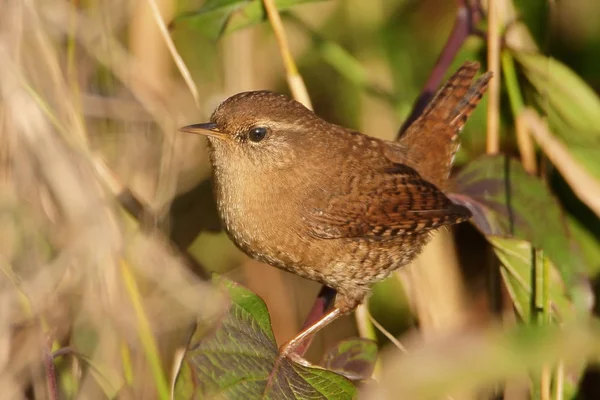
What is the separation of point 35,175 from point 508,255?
4.46 feet

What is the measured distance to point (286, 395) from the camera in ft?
4.86

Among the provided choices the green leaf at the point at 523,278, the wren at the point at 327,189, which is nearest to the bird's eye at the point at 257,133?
the wren at the point at 327,189

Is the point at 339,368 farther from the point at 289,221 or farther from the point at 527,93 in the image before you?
the point at 527,93

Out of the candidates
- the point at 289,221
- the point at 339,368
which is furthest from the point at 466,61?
the point at 339,368

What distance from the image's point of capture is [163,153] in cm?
246

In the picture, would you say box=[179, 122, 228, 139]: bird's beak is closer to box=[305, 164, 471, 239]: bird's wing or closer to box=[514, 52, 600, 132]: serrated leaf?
box=[305, 164, 471, 239]: bird's wing

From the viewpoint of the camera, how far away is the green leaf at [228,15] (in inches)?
83.9

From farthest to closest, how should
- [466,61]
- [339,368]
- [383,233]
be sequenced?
1. [466,61]
2. [383,233]
3. [339,368]

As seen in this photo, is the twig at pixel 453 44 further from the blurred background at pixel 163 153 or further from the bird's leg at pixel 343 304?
the bird's leg at pixel 343 304

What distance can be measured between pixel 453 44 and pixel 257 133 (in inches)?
26.1

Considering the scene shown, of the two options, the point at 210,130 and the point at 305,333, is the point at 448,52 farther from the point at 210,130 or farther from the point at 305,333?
the point at 305,333

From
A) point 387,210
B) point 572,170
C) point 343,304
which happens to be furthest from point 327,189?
point 572,170

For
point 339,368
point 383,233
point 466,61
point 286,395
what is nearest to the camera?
point 286,395

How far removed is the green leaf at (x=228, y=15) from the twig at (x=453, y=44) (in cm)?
43
